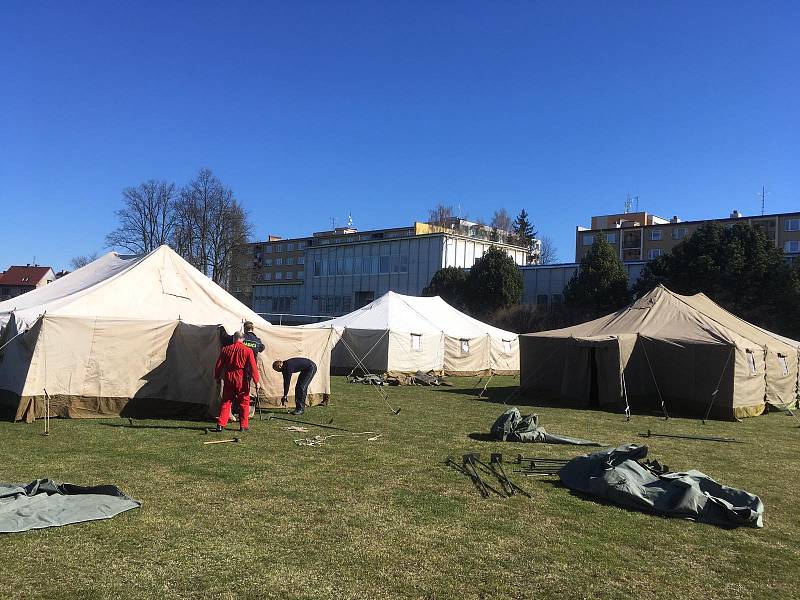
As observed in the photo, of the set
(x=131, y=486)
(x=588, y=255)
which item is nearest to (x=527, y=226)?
(x=588, y=255)

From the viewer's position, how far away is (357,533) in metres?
5.13

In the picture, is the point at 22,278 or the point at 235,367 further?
the point at 22,278

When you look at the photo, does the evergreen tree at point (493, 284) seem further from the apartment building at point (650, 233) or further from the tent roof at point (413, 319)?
the apartment building at point (650, 233)

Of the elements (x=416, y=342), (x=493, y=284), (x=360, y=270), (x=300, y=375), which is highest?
(x=360, y=270)

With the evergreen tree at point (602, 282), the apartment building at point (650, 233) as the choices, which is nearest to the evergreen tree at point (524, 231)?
the apartment building at point (650, 233)

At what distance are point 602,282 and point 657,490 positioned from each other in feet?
88.7

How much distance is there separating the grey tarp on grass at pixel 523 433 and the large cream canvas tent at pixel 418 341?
10313 millimetres

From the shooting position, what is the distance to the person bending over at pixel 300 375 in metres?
12.0

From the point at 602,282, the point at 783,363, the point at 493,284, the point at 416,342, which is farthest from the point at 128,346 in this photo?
the point at 493,284

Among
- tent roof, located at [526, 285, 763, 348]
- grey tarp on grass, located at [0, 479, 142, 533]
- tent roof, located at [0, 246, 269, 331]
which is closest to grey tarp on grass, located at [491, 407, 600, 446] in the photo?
tent roof, located at [0, 246, 269, 331]

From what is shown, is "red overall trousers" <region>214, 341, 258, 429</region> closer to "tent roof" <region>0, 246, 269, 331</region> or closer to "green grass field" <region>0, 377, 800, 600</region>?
"green grass field" <region>0, 377, 800, 600</region>

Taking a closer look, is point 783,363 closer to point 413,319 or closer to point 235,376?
point 413,319

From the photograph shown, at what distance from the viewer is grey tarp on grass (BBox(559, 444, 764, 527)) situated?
19.0 ft

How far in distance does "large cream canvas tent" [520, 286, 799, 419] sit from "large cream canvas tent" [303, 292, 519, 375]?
5327 mm
